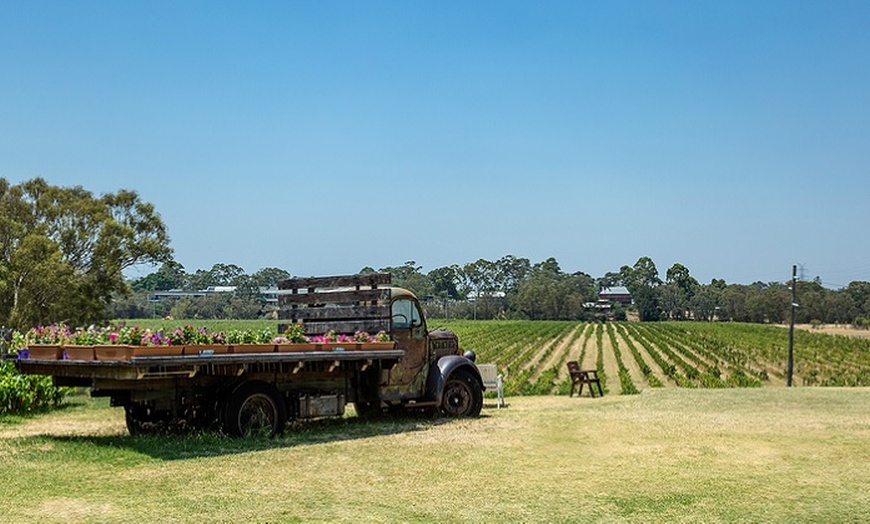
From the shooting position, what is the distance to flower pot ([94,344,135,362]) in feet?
35.1

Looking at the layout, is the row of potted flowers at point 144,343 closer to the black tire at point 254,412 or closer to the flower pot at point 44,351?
the flower pot at point 44,351

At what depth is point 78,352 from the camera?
1138 centimetres

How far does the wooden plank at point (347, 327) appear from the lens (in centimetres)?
1462

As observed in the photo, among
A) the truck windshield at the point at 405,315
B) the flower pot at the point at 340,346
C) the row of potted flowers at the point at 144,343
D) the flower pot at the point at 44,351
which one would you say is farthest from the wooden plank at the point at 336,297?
the flower pot at the point at 44,351

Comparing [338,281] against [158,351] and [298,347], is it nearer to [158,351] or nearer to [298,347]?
[298,347]

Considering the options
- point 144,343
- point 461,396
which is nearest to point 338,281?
point 461,396

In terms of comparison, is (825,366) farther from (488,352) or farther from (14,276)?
(14,276)

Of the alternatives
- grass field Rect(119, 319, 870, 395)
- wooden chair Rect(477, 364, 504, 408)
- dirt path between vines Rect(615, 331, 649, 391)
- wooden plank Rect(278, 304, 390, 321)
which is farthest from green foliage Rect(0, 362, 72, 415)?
dirt path between vines Rect(615, 331, 649, 391)

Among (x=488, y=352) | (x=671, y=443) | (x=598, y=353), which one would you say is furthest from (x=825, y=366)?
(x=671, y=443)

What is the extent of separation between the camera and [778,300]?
14162cm

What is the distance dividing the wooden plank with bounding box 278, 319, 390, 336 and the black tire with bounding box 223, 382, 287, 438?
235 cm

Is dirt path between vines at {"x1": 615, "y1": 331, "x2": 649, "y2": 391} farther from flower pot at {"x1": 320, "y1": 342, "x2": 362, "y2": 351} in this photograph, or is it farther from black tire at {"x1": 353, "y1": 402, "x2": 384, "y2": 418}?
flower pot at {"x1": 320, "y1": 342, "x2": 362, "y2": 351}

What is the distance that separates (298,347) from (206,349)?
1.60 meters

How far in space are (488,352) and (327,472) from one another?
1817 inches
